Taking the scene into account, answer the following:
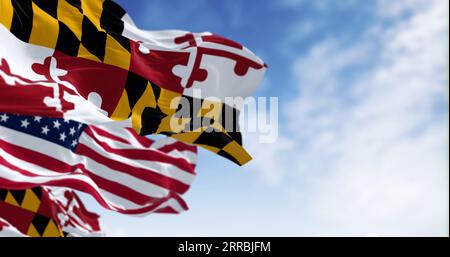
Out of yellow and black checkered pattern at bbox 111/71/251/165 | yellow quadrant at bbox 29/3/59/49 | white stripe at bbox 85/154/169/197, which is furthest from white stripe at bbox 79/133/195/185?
yellow quadrant at bbox 29/3/59/49

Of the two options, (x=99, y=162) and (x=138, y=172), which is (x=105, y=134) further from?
(x=138, y=172)

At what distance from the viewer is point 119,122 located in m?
6.97

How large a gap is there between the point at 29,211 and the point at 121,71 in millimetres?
5912

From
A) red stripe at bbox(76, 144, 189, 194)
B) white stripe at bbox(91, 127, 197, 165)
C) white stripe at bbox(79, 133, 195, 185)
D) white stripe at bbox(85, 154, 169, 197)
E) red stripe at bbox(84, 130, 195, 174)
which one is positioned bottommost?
white stripe at bbox(85, 154, 169, 197)

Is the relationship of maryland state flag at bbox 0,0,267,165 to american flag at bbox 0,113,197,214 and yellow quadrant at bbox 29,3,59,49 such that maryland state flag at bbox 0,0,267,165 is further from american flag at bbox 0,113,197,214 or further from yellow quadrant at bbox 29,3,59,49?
american flag at bbox 0,113,197,214

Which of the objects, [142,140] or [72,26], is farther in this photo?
[142,140]

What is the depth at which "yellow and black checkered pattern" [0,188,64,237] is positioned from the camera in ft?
37.0

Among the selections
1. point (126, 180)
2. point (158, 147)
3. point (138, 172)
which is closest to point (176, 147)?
point (158, 147)

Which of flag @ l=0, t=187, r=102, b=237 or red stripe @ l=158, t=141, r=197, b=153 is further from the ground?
red stripe @ l=158, t=141, r=197, b=153

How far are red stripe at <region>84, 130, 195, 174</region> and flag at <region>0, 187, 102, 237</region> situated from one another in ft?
10.1

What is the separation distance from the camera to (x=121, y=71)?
24.3 ft

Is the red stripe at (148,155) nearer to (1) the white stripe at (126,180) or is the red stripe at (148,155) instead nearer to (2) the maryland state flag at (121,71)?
(1) the white stripe at (126,180)

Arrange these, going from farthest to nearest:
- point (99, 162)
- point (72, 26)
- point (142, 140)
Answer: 1. point (142, 140)
2. point (99, 162)
3. point (72, 26)
